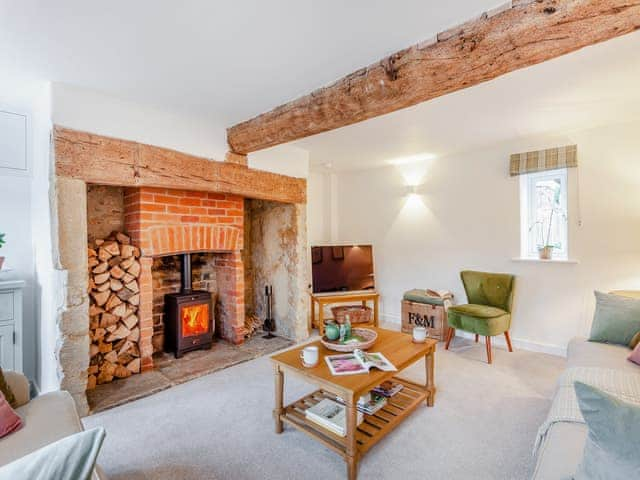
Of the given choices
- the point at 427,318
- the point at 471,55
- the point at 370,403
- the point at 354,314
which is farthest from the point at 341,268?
the point at 471,55

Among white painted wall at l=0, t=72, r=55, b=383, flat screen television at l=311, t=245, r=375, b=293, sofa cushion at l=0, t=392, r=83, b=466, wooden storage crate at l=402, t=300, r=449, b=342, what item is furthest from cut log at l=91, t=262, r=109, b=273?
wooden storage crate at l=402, t=300, r=449, b=342

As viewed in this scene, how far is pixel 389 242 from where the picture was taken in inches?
180

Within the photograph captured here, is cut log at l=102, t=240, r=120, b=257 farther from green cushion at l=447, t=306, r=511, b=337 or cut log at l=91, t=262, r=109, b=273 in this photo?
green cushion at l=447, t=306, r=511, b=337

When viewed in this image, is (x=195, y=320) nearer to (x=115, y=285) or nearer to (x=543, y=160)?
(x=115, y=285)

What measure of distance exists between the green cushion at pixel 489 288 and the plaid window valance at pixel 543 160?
1.10 m

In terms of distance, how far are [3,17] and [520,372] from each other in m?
4.08

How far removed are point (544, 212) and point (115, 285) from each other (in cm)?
419

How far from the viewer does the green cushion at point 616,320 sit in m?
2.17

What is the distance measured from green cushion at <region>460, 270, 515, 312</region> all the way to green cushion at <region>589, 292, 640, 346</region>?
3.08 feet

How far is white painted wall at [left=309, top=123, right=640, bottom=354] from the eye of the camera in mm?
2922

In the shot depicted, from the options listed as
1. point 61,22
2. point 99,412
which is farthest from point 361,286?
point 61,22

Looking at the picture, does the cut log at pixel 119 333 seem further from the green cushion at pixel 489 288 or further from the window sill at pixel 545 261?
the window sill at pixel 545 261

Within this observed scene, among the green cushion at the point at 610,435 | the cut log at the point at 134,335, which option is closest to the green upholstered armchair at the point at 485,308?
Result: the green cushion at the point at 610,435

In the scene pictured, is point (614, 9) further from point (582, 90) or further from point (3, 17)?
point (3, 17)
